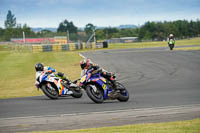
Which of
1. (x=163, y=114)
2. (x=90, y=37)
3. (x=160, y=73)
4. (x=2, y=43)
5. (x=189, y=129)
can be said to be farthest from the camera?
(x=2, y=43)

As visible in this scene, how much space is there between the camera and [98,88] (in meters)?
11.5

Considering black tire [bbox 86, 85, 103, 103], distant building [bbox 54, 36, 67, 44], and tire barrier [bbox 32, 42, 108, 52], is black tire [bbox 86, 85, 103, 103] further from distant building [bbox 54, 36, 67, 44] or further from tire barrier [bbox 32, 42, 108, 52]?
distant building [bbox 54, 36, 67, 44]

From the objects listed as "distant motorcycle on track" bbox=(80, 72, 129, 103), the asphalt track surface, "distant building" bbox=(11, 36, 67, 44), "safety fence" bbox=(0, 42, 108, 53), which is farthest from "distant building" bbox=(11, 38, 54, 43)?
"distant motorcycle on track" bbox=(80, 72, 129, 103)

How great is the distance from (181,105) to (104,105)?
2100 millimetres

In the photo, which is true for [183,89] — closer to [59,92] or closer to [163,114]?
[59,92]

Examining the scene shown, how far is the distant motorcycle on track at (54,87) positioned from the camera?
43.2 feet

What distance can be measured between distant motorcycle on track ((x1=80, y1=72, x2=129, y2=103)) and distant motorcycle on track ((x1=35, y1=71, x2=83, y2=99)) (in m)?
1.78

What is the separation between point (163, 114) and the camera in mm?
9219

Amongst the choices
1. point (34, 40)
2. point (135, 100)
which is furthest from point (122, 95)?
point (34, 40)

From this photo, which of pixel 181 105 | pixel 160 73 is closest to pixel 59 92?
pixel 181 105

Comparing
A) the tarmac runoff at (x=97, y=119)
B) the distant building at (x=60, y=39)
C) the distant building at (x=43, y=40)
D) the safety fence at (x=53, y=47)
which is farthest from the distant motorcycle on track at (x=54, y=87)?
the distant building at (x=60, y=39)

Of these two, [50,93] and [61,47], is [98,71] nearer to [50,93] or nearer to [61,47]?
[50,93]

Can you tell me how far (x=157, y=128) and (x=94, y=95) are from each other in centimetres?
419

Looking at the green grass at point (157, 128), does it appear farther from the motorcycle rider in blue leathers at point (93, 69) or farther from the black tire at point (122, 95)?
the black tire at point (122, 95)
